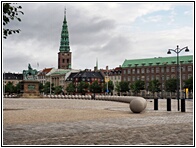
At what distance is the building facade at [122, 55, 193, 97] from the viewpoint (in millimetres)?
132175

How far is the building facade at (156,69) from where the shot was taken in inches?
5204

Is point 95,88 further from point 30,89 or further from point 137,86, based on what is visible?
point 30,89

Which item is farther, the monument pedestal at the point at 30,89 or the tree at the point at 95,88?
the tree at the point at 95,88

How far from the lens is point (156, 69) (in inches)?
5600

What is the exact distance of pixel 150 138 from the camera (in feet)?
38.4

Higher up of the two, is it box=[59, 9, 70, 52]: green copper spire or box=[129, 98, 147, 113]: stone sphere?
box=[59, 9, 70, 52]: green copper spire

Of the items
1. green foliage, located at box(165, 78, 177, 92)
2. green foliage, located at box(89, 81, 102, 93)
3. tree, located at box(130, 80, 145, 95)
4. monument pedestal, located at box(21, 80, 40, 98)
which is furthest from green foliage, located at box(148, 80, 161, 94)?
monument pedestal, located at box(21, 80, 40, 98)

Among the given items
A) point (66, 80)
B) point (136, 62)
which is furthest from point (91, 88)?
point (66, 80)

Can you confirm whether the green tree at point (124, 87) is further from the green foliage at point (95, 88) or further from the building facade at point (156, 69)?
the green foliage at point (95, 88)

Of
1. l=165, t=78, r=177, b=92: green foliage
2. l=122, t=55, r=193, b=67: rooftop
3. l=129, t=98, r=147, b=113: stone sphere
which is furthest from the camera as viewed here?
l=122, t=55, r=193, b=67: rooftop

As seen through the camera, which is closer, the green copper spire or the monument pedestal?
the monument pedestal

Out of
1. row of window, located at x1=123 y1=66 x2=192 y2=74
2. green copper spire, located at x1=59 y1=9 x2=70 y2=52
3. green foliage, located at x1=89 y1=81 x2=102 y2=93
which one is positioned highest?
green copper spire, located at x1=59 y1=9 x2=70 y2=52

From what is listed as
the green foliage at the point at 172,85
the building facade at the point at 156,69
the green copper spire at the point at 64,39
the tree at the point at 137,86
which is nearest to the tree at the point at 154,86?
the tree at the point at 137,86

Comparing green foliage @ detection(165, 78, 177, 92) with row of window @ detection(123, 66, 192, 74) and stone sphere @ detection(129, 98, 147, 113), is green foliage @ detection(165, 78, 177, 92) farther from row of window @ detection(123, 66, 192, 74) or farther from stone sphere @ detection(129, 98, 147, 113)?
stone sphere @ detection(129, 98, 147, 113)
